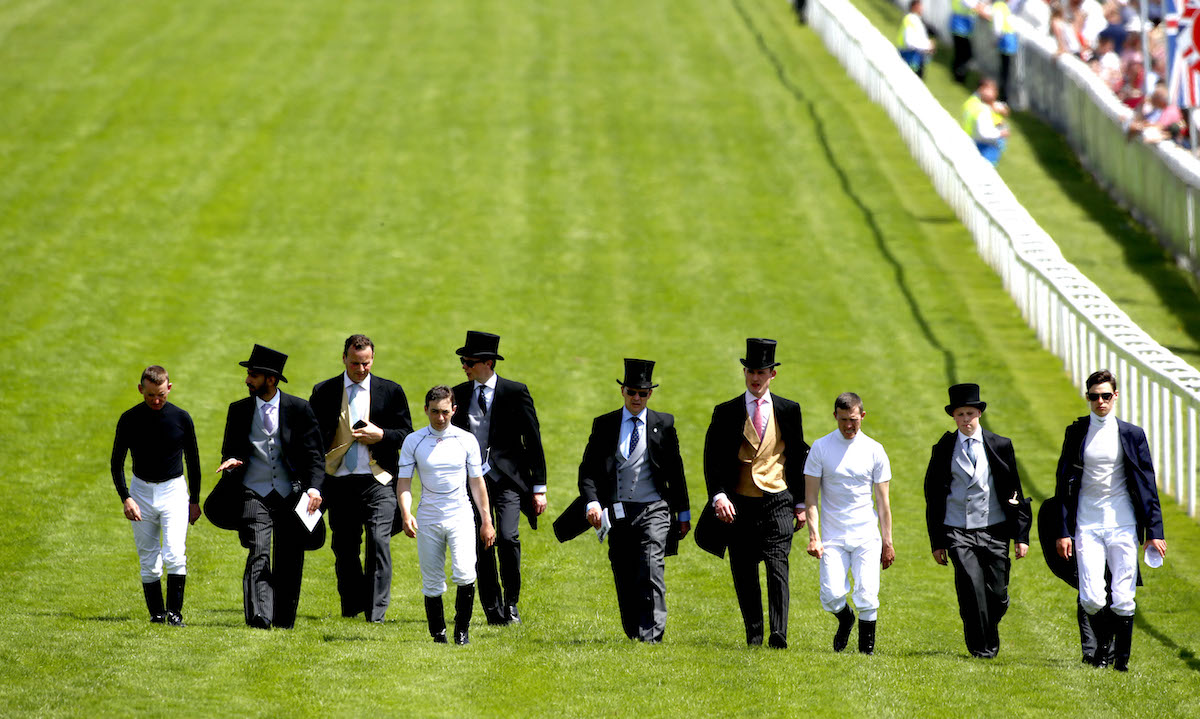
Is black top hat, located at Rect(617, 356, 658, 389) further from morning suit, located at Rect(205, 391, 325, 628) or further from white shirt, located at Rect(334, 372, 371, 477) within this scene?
morning suit, located at Rect(205, 391, 325, 628)

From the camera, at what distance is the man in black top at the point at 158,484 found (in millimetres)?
10438

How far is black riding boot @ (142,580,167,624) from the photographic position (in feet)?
34.6

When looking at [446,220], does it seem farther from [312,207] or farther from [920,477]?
[920,477]

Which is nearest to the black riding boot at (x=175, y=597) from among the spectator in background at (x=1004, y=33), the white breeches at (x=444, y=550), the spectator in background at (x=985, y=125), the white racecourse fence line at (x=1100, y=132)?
the white breeches at (x=444, y=550)

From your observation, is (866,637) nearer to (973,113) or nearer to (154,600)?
(154,600)

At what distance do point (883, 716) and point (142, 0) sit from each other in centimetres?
3328

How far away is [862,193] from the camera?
25.3 m

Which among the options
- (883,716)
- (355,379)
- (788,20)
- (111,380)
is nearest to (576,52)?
(788,20)

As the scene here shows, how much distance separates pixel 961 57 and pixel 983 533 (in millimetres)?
24356

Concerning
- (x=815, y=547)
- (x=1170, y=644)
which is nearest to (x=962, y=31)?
(x=1170, y=644)

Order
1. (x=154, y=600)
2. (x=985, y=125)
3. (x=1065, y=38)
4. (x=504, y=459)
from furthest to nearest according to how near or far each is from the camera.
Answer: (x=1065, y=38) < (x=985, y=125) < (x=504, y=459) < (x=154, y=600)

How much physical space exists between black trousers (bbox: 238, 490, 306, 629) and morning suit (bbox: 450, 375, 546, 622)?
1.34m

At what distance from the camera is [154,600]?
416 inches

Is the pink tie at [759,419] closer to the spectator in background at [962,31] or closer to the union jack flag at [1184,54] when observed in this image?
the union jack flag at [1184,54]
